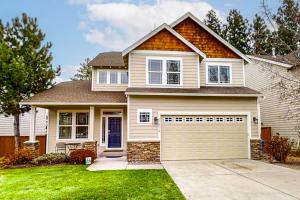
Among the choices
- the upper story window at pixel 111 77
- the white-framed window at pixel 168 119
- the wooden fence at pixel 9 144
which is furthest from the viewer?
the upper story window at pixel 111 77

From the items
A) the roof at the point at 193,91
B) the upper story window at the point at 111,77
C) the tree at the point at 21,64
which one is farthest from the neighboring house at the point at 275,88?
the tree at the point at 21,64

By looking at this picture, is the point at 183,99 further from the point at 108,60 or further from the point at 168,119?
the point at 108,60

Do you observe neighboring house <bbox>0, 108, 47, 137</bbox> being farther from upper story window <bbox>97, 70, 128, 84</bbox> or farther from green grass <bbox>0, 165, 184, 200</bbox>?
green grass <bbox>0, 165, 184, 200</bbox>

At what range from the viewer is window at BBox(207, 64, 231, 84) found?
590 inches

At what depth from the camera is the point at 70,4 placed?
16594 mm

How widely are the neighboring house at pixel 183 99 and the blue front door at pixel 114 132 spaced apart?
1719 millimetres

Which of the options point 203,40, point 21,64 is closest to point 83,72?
point 21,64

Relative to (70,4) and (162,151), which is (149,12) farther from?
(162,151)

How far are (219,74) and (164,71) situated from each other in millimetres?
3559

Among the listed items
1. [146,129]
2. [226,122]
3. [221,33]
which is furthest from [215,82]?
[221,33]

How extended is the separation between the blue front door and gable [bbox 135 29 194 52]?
5.15 m

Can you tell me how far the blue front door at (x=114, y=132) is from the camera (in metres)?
16.1

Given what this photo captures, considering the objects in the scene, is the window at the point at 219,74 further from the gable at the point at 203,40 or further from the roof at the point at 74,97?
the roof at the point at 74,97

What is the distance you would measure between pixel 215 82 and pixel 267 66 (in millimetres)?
6044
